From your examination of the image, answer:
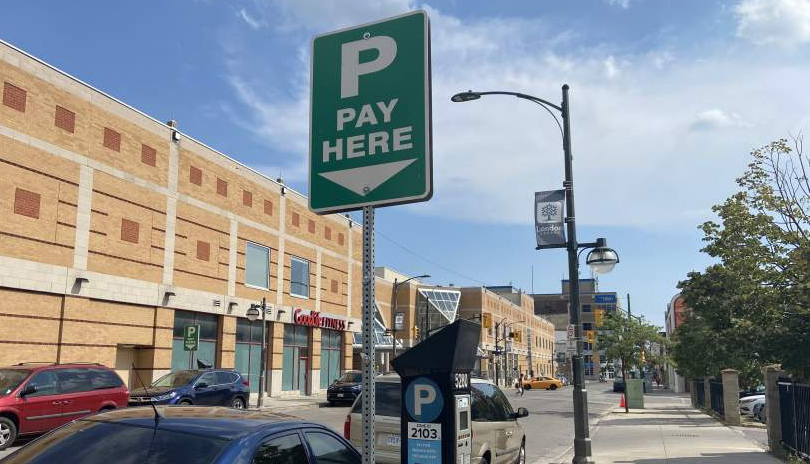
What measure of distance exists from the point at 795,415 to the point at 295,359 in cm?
3115

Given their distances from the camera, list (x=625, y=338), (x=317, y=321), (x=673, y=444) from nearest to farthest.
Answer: (x=673, y=444) → (x=625, y=338) → (x=317, y=321)

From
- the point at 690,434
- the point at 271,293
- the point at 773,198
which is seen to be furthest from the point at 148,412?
the point at 271,293

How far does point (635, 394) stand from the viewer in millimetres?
36125

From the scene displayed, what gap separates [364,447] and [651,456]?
13259 mm

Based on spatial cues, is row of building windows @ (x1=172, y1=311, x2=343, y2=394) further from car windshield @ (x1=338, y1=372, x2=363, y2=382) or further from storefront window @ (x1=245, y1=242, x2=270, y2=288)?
car windshield @ (x1=338, y1=372, x2=363, y2=382)

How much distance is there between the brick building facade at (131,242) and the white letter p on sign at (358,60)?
74.3 feet

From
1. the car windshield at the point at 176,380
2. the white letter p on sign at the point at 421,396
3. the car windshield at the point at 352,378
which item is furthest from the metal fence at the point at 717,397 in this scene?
the white letter p on sign at the point at 421,396

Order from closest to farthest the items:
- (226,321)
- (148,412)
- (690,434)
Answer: (148,412), (690,434), (226,321)

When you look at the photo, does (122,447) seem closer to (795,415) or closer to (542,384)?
(795,415)

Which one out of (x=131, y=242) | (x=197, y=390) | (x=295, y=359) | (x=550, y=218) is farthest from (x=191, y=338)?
(x=550, y=218)

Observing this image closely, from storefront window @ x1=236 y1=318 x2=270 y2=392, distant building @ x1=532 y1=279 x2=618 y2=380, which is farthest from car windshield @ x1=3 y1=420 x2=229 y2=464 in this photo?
distant building @ x1=532 y1=279 x2=618 y2=380

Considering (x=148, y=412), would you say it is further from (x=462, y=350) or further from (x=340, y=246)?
(x=340, y=246)

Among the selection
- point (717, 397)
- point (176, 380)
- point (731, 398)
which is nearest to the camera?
point (176, 380)

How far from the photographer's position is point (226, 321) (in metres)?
34.3
